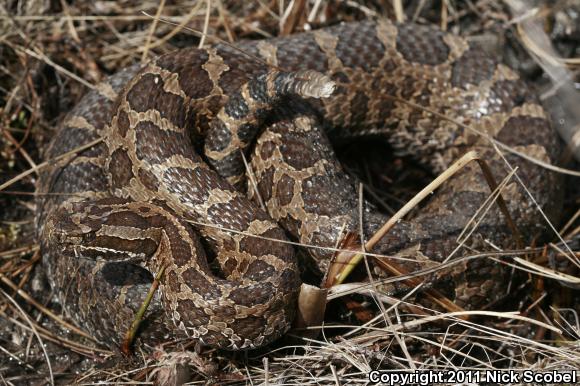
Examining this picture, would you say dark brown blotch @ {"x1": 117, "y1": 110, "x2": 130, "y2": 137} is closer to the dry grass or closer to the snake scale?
the snake scale

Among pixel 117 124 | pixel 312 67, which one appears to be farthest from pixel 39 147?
pixel 312 67

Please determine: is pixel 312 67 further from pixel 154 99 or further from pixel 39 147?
pixel 39 147

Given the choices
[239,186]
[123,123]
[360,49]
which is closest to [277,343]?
[239,186]

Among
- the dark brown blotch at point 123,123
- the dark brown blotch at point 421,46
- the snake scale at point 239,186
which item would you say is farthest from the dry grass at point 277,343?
the dark brown blotch at point 123,123

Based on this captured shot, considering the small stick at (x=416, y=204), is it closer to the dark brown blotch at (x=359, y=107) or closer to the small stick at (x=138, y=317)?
the small stick at (x=138, y=317)

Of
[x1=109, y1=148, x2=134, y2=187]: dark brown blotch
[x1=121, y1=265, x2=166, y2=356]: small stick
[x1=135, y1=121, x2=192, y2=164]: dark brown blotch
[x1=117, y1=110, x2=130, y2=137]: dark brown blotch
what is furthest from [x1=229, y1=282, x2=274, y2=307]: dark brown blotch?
[x1=117, y1=110, x2=130, y2=137]: dark brown blotch

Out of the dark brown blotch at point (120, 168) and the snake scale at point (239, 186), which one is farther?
the dark brown blotch at point (120, 168)

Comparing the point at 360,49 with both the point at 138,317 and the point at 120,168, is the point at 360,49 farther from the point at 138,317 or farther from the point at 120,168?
the point at 138,317
